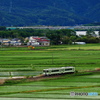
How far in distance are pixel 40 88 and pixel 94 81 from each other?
4303 mm

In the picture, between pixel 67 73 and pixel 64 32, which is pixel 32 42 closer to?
pixel 64 32

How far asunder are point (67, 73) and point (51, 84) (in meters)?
3.83

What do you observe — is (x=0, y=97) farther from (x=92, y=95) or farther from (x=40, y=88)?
(x=92, y=95)

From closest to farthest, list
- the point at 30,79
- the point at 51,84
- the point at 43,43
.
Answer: the point at 51,84
the point at 30,79
the point at 43,43

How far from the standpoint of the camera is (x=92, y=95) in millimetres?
17016

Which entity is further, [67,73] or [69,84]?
[67,73]

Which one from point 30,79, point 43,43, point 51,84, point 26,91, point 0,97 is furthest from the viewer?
point 43,43

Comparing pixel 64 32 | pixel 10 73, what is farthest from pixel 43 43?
pixel 10 73

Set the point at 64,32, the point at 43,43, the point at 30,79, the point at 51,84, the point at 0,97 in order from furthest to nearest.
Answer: the point at 64,32, the point at 43,43, the point at 30,79, the point at 51,84, the point at 0,97

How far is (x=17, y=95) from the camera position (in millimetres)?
17281

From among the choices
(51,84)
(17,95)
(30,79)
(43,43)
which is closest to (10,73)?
(30,79)

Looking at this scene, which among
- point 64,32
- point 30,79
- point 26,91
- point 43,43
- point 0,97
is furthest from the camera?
point 64,32

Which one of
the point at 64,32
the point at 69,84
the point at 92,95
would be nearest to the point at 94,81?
the point at 69,84

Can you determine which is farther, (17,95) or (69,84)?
(69,84)
